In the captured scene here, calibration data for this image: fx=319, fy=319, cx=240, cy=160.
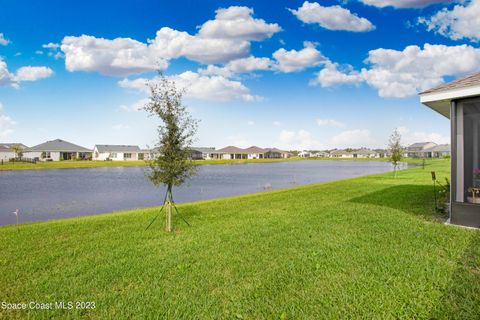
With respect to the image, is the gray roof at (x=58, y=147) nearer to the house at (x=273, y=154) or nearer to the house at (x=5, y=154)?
the house at (x=5, y=154)

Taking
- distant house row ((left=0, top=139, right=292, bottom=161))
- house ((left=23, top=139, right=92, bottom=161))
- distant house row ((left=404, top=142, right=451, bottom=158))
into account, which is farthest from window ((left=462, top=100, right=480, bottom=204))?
distant house row ((left=404, top=142, right=451, bottom=158))

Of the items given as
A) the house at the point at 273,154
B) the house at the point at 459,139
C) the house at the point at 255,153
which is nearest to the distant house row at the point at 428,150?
the house at the point at 273,154

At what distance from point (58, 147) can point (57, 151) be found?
2.40 meters

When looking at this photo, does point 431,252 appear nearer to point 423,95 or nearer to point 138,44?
point 423,95

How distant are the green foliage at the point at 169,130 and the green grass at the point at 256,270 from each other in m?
1.88

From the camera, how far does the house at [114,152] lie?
305ft

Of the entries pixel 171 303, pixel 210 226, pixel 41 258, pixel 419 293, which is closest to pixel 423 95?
pixel 419 293

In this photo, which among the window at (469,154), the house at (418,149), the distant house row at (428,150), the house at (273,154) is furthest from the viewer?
the house at (418,149)

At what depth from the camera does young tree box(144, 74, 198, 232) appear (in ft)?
30.8

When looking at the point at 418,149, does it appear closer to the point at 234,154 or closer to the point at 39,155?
the point at 234,154

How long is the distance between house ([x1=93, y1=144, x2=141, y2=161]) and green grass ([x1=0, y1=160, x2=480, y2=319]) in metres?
89.0

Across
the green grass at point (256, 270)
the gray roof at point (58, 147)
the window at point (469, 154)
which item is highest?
the gray roof at point (58, 147)

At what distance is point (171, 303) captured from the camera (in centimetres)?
484

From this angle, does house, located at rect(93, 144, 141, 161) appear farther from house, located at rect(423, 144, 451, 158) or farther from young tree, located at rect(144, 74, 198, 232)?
house, located at rect(423, 144, 451, 158)
